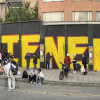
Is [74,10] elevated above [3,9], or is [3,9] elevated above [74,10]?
[3,9]

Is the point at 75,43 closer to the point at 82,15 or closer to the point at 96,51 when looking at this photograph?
the point at 96,51

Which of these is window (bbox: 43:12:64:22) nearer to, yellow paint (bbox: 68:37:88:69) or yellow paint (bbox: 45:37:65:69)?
yellow paint (bbox: 45:37:65:69)

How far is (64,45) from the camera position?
23.3 metres

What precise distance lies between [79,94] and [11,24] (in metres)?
15.3

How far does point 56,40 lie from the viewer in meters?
23.5

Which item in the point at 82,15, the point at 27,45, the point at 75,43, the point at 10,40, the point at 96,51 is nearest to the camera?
the point at 96,51

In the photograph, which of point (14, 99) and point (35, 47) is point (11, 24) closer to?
point (35, 47)

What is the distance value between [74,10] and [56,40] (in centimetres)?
477

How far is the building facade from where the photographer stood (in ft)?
84.8

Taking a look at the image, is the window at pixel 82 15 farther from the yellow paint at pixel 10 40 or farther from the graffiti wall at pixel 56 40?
the yellow paint at pixel 10 40

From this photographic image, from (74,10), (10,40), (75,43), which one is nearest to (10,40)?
(10,40)

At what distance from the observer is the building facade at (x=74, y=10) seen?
25.9 metres

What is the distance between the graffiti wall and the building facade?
2.87 meters

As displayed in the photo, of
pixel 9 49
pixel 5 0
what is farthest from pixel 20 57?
pixel 5 0
